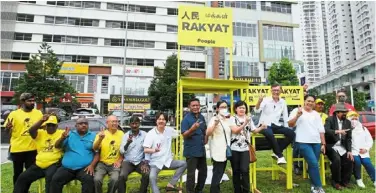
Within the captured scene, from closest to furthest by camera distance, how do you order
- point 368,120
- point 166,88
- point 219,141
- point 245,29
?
point 219,141
point 368,120
point 166,88
point 245,29

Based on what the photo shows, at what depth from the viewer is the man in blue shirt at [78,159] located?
358 centimetres

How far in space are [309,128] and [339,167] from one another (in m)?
1.04

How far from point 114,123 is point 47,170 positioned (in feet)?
3.94

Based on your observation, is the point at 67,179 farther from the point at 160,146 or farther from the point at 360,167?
the point at 360,167

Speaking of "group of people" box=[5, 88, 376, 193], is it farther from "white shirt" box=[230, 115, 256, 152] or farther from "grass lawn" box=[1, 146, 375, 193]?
"grass lawn" box=[1, 146, 375, 193]

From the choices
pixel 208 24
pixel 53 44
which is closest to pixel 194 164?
pixel 208 24

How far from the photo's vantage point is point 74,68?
29.4m

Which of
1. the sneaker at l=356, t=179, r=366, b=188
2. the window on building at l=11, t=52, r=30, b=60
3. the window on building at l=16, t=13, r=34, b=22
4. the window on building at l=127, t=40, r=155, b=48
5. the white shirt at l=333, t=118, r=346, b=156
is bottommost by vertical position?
the sneaker at l=356, t=179, r=366, b=188

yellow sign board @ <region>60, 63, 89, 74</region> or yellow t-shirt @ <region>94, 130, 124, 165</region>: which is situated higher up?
yellow sign board @ <region>60, 63, 89, 74</region>

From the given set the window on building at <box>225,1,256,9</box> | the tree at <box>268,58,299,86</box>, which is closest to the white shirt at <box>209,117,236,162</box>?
the tree at <box>268,58,299,86</box>

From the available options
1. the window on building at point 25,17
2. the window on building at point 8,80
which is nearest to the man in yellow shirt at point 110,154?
the window on building at point 8,80

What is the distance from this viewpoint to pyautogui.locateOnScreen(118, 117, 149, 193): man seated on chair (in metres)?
3.76

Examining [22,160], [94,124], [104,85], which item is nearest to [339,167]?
[22,160]

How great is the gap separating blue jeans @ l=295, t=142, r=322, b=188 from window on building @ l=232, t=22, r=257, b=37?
3138cm
